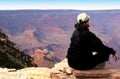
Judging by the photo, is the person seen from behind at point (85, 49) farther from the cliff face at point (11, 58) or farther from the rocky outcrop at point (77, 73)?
the cliff face at point (11, 58)

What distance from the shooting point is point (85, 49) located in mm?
12750

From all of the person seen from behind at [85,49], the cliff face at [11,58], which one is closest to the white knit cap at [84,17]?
the person seen from behind at [85,49]

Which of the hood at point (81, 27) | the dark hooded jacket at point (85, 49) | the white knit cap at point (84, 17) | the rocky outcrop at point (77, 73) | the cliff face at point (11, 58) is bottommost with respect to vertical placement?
the cliff face at point (11, 58)

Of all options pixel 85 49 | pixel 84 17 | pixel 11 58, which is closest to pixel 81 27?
pixel 84 17

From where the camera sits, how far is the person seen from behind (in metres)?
12.6

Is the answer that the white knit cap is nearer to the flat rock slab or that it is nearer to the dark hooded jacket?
the dark hooded jacket

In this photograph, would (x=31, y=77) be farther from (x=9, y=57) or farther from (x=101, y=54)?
(x=9, y=57)

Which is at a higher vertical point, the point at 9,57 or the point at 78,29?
the point at 78,29

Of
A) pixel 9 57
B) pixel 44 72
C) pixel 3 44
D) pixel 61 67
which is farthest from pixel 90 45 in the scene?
pixel 3 44

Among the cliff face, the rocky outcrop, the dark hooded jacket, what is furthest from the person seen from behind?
the cliff face

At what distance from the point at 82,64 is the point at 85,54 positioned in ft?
1.18

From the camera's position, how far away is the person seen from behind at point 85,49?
12618 mm

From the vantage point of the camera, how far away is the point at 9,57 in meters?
36.0

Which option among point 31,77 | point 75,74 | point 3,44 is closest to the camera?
point 75,74
